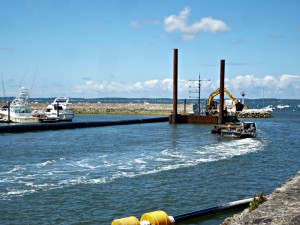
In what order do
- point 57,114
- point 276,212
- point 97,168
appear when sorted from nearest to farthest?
1. point 276,212
2. point 97,168
3. point 57,114

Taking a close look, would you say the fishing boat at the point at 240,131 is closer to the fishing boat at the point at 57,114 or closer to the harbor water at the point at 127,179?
the harbor water at the point at 127,179

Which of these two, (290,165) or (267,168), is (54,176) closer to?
(267,168)

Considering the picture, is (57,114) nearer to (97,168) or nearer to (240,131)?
(240,131)

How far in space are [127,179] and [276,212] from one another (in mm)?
11415

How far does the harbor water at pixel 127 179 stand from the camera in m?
16.4

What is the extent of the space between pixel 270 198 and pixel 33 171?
14822mm

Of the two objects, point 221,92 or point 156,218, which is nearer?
point 156,218

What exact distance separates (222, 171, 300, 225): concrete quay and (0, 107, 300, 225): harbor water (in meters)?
2.66

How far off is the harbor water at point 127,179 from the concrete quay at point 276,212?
2.66m

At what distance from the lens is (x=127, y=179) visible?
2211cm

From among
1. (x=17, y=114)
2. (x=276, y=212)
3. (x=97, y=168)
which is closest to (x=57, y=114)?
Result: (x=17, y=114)

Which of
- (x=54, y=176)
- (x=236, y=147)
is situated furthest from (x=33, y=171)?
(x=236, y=147)

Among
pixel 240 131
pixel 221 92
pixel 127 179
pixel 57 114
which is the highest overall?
pixel 221 92

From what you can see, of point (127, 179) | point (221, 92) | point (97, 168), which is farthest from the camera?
point (221, 92)
